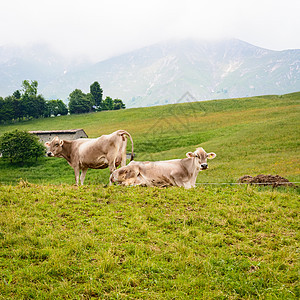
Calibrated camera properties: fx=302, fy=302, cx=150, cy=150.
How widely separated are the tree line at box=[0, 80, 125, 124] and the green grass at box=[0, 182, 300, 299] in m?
85.1

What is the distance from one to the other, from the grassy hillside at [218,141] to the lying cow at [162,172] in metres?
7.14

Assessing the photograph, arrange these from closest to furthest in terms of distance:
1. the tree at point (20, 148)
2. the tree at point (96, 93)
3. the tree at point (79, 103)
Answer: the tree at point (20, 148) → the tree at point (79, 103) → the tree at point (96, 93)

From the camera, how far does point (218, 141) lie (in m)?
42.2

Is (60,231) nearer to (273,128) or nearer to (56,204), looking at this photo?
(56,204)

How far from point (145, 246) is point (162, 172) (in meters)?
6.29

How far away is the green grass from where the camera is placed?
5.17 metres

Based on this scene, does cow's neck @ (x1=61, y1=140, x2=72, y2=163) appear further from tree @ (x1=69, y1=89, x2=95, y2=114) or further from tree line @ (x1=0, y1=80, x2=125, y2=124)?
tree @ (x1=69, y1=89, x2=95, y2=114)

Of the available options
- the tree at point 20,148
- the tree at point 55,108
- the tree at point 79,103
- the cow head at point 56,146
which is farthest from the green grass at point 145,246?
the tree at point 55,108

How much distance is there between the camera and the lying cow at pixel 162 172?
12.6m

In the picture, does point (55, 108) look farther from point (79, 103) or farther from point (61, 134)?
point (61, 134)

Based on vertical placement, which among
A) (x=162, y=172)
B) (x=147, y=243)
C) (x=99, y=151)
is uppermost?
(x=99, y=151)

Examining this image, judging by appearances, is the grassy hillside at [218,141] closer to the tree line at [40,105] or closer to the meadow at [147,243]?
the meadow at [147,243]

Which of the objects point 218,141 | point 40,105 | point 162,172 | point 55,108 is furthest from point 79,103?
point 162,172

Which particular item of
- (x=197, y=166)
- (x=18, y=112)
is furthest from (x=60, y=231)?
(x=18, y=112)
